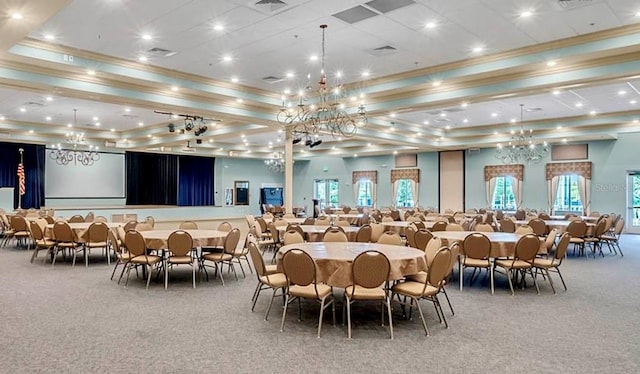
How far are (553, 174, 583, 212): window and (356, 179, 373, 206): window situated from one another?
8.74m

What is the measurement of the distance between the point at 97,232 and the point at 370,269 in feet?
20.5

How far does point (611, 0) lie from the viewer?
18.4 feet

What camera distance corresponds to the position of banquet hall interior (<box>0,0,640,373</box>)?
4.34 m

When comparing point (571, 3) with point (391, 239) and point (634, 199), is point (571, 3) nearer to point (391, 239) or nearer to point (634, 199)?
point (391, 239)

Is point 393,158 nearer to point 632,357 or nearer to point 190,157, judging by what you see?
point 190,157

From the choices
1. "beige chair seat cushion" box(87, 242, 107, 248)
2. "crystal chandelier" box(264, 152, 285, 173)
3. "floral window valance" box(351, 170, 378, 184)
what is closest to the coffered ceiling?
"beige chair seat cushion" box(87, 242, 107, 248)

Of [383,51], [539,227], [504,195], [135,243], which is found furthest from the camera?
[504,195]

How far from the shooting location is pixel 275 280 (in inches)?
206

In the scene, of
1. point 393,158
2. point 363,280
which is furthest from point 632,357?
point 393,158

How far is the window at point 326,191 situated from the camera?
24.9 meters

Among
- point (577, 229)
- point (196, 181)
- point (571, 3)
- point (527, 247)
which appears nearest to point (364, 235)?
point (527, 247)

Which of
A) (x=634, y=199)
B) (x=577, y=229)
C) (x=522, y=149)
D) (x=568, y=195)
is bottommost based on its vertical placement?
(x=577, y=229)

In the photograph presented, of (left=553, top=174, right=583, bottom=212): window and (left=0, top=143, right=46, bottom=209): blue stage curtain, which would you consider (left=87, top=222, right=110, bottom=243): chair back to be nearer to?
(left=0, top=143, right=46, bottom=209): blue stage curtain

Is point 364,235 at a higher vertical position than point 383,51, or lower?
lower
